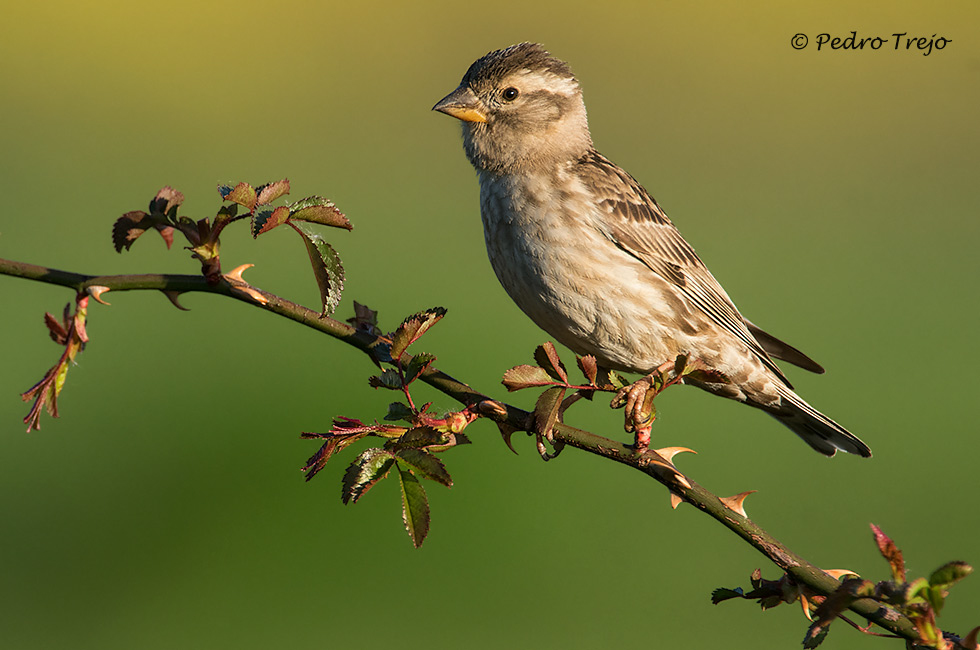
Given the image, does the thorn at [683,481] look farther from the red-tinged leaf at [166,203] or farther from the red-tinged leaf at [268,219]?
the red-tinged leaf at [166,203]

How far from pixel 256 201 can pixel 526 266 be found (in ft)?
6.77

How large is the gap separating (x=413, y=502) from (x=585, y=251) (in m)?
2.36

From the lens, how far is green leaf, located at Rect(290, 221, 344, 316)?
8.56 feet

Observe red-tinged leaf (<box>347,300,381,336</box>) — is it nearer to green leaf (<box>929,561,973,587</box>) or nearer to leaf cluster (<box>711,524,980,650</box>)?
leaf cluster (<box>711,524,980,650</box>)

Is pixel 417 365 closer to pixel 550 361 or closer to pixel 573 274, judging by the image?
pixel 550 361

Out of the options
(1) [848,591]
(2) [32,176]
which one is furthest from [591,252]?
(2) [32,176]

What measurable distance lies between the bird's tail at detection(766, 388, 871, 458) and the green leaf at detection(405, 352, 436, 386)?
3190mm

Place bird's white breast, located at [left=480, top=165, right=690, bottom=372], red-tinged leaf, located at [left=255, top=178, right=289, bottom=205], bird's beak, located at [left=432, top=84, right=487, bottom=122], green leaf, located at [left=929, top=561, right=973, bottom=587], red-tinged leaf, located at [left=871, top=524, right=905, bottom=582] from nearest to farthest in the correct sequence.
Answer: green leaf, located at [left=929, top=561, right=973, bottom=587] < red-tinged leaf, located at [left=871, top=524, right=905, bottom=582] < red-tinged leaf, located at [left=255, top=178, right=289, bottom=205] < bird's white breast, located at [left=480, top=165, right=690, bottom=372] < bird's beak, located at [left=432, top=84, right=487, bottom=122]

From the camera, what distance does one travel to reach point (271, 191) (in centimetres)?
259

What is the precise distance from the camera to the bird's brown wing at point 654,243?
5.00m

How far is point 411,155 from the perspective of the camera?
14.6 m

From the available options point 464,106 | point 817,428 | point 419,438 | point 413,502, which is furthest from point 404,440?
point 817,428

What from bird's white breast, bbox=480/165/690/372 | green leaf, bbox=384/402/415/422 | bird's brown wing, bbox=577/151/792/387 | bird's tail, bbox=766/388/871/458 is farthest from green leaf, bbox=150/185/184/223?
bird's tail, bbox=766/388/871/458

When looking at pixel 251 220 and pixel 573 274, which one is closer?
pixel 251 220
